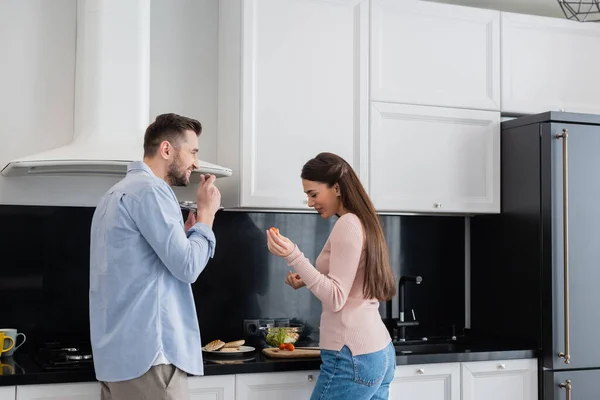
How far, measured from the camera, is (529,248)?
11.6ft

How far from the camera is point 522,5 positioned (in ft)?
13.4

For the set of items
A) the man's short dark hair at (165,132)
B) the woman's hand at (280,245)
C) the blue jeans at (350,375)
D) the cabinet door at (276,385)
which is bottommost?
the cabinet door at (276,385)

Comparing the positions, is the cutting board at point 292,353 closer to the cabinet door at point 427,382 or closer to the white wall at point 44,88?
the cabinet door at point 427,382

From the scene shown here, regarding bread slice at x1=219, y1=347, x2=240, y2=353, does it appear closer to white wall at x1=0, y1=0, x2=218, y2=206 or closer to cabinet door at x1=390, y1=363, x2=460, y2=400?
cabinet door at x1=390, y1=363, x2=460, y2=400

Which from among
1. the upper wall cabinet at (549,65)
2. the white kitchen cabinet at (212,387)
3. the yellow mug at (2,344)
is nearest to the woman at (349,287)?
the white kitchen cabinet at (212,387)

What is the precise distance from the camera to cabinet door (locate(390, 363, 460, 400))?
10.5 ft

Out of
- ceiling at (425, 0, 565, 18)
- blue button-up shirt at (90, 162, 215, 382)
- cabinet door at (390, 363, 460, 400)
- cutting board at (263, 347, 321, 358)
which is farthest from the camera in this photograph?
ceiling at (425, 0, 565, 18)

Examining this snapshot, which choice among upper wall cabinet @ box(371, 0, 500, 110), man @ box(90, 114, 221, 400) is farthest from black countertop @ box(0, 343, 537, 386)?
upper wall cabinet @ box(371, 0, 500, 110)

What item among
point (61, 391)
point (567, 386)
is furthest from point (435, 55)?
point (61, 391)

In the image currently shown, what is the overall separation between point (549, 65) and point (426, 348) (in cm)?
145

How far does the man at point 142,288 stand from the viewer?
2.38 m

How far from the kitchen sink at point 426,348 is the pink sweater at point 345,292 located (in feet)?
A: 1.43

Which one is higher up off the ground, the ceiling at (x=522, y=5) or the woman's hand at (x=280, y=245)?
the ceiling at (x=522, y=5)

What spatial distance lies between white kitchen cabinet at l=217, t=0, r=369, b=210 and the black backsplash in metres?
0.31
